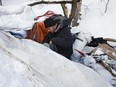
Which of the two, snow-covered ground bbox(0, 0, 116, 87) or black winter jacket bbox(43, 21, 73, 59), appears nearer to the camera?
snow-covered ground bbox(0, 0, 116, 87)

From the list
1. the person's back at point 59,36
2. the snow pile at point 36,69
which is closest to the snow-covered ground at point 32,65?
the snow pile at point 36,69

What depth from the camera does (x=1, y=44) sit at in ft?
8.27

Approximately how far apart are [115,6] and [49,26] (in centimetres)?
334

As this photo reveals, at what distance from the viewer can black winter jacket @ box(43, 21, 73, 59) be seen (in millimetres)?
2822

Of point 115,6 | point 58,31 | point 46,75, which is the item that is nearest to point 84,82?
point 46,75

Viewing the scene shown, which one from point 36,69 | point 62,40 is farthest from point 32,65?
point 62,40

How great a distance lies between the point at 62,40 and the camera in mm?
2832

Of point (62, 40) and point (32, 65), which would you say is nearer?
point (32, 65)

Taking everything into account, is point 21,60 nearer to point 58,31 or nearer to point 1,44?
point 1,44

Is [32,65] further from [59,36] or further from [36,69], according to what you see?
[59,36]

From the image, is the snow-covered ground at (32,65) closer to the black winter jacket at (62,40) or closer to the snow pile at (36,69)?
the snow pile at (36,69)

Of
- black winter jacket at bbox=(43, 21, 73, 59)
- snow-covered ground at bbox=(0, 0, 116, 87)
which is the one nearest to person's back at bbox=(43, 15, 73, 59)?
black winter jacket at bbox=(43, 21, 73, 59)

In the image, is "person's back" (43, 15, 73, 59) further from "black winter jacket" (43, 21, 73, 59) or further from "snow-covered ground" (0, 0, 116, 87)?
"snow-covered ground" (0, 0, 116, 87)

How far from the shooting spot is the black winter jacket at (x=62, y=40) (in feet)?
9.26
